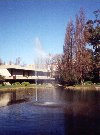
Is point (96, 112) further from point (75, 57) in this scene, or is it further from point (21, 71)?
point (21, 71)

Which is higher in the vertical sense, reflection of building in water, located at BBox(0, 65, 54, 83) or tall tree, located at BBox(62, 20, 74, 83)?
tall tree, located at BBox(62, 20, 74, 83)

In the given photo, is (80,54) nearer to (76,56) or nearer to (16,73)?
(76,56)

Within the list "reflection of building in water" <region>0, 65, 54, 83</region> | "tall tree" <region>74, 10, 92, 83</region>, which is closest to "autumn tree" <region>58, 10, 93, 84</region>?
"tall tree" <region>74, 10, 92, 83</region>

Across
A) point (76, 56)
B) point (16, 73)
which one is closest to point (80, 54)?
point (76, 56)

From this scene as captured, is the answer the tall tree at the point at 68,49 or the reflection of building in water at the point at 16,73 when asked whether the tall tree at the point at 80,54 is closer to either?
the tall tree at the point at 68,49

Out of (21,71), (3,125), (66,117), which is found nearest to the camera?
(3,125)

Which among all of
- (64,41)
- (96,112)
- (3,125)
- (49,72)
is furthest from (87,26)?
(3,125)

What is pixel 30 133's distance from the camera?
593 inches

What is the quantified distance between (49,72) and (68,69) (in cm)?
3562

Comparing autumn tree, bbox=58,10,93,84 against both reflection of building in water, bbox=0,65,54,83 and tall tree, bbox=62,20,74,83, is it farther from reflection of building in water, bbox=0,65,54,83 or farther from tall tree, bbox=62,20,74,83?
reflection of building in water, bbox=0,65,54,83

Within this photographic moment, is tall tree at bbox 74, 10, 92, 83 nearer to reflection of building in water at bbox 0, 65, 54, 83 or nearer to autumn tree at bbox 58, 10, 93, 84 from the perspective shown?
autumn tree at bbox 58, 10, 93, 84

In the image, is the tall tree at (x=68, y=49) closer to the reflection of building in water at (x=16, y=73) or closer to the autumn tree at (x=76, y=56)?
the autumn tree at (x=76, y=56)

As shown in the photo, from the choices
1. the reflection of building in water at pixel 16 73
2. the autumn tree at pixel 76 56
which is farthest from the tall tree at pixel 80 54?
the reflection of building in water at pixel 16 73

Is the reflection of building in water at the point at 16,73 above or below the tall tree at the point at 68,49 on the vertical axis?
below
